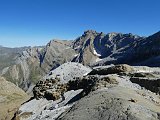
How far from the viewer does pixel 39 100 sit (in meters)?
41.3

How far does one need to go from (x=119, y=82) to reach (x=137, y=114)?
1385cm

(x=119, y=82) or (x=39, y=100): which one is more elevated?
(x=119, y=82)

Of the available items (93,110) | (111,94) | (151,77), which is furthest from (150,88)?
(93,110)

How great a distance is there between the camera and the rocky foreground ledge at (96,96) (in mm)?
21233

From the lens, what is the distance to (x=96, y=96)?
1021 inches

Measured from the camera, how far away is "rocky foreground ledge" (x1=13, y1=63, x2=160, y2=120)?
69.7 ft

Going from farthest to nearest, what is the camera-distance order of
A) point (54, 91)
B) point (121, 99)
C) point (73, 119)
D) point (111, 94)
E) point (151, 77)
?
point (54, 91), point (151, 77), point (111, 94), point (121, 99), point (73, 119)

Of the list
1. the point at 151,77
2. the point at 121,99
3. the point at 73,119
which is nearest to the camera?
the point at 73,119

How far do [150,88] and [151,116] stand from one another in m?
14.7

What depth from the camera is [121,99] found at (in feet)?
76.3

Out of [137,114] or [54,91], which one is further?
[54,91]

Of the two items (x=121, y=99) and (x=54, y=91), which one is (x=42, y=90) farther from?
(x=121, y=99)

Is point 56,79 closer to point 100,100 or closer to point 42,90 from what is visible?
point 42,90

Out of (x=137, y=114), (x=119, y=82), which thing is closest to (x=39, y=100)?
(x=119, y=82)
